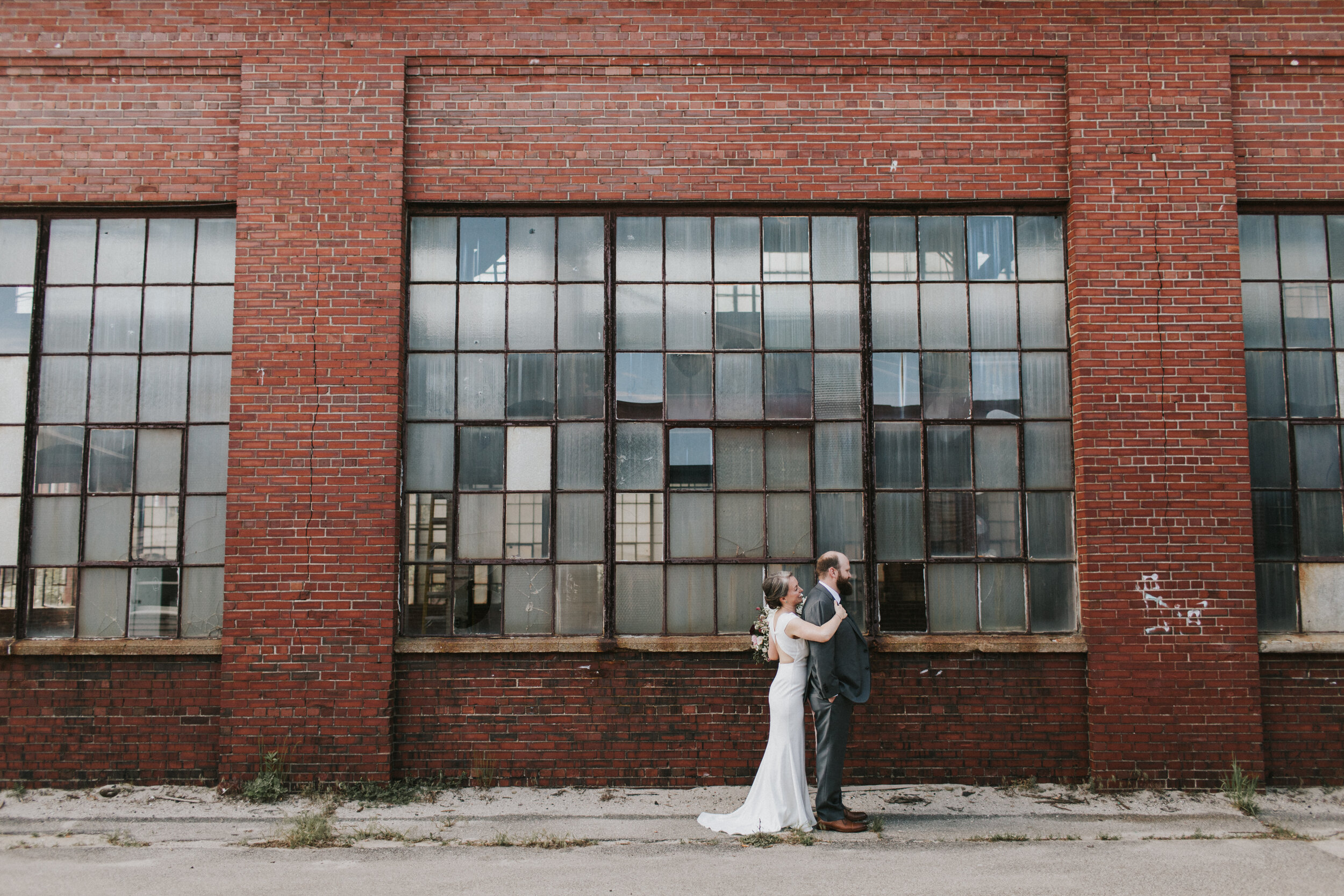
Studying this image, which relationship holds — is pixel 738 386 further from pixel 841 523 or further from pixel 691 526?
pixel 841 523

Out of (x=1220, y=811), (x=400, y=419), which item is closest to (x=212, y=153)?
(x=400, y=419)

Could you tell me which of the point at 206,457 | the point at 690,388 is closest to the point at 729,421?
the point at 690,388

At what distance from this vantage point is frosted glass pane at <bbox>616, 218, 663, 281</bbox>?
709 centimetres

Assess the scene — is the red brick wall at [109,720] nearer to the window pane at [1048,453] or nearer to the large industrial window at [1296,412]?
the window pane at [1048,453]

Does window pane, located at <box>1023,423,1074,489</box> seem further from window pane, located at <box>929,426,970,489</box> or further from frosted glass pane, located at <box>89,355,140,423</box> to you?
frosted glass pane, located at <box>89,355,140,423</box>

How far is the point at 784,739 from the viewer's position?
5676 millimetres

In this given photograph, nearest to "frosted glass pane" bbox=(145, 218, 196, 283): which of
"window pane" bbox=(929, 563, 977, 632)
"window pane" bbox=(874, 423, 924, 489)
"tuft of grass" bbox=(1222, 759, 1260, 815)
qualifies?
"window pane" bbox=(874, 423, 924, 489)

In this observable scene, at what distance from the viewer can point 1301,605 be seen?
6.84 metres

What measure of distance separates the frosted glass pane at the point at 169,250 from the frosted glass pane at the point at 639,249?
11.0 ft

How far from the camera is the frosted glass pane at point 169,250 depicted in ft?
23.2

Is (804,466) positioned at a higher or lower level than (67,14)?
lower

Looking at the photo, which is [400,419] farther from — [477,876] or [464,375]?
[477,876]

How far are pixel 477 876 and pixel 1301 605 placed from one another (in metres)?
6.28

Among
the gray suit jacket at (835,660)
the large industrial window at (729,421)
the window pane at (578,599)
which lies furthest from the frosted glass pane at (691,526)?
the gray suit jacket at (835,660)
